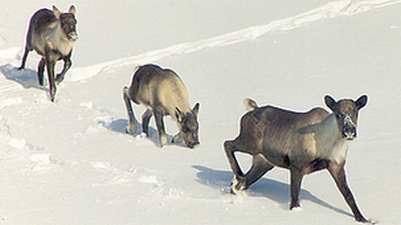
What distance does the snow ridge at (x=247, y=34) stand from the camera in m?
16.0

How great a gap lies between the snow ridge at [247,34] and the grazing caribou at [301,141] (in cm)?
822

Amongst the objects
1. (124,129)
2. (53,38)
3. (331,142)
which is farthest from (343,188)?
(53,38)

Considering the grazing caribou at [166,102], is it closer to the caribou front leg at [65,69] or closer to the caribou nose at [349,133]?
the caribou front leg at [65,69]

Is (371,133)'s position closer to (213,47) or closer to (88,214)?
(88,214)

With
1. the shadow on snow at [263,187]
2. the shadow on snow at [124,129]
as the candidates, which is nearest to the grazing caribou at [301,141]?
the shadow on snow at [263,187]

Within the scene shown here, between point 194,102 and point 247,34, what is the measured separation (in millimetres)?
4967

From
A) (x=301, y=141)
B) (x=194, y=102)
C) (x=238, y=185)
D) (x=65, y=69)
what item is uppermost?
(x=65, y=69)

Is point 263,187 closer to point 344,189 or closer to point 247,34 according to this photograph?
point 344,189

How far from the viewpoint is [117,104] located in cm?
1339

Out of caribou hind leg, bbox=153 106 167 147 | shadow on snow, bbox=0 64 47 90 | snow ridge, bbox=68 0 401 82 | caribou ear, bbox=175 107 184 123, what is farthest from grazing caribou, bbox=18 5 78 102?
caribou ear, bbox=175 107 184 123

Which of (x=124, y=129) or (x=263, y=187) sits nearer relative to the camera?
(x=263, y=187)

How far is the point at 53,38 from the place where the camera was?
1378cm

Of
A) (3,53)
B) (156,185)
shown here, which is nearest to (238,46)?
(3,53)

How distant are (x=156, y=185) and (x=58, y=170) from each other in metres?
1.77
